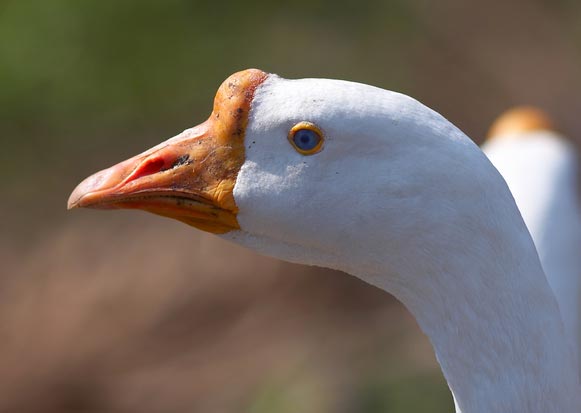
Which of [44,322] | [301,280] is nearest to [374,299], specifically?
[301,280]

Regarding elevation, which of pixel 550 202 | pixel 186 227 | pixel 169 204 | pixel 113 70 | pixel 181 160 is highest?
pixel 113 70

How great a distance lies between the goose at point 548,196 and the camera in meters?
3.82

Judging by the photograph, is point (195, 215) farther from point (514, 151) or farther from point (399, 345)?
point (399, 345)

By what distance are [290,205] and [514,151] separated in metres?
2.28

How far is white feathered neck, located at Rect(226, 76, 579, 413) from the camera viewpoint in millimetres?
2289

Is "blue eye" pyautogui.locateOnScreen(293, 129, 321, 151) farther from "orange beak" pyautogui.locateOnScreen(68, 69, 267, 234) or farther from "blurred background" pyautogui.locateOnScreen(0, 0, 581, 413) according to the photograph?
"blurred background" pyautogui.locateOnScreen(0, 0, 581, 413)

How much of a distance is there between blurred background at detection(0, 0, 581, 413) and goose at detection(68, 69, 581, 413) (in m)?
3.63

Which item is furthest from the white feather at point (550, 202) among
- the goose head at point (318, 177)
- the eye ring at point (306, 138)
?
the eye ring at point (306, 138)

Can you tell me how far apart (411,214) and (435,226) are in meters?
0.07

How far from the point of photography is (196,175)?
249 centimetres

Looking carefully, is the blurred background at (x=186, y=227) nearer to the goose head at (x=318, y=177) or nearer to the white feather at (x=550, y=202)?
the white feather at (x=550, y=202)

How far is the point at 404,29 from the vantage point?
9281 mm

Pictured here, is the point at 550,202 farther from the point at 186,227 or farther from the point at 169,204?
the point at 186,227

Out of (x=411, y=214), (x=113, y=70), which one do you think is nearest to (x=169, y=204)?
(x=411, y=214)
